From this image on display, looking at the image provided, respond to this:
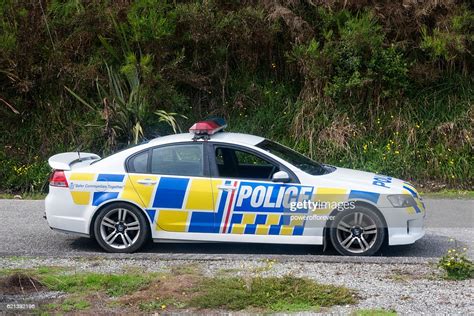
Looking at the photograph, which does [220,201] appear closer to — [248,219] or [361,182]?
[248,219]

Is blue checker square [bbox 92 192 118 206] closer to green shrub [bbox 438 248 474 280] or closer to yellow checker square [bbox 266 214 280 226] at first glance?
yellow checker square [bbox 266 214 280 226]

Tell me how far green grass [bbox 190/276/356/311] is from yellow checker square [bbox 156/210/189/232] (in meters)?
1.68

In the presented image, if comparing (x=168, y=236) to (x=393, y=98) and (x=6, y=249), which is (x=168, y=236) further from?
(x=393, y=98)

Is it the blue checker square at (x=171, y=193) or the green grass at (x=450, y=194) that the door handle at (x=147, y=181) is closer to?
the blue checker square at (x=171, y=193)

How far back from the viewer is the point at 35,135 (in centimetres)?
1481

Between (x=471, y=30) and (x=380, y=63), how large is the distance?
1679 mm

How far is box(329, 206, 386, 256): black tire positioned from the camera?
9.21 meters

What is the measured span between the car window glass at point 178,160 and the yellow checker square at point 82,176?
699mm

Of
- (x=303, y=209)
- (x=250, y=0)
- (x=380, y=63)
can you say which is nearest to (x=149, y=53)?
(x=250, y=0)

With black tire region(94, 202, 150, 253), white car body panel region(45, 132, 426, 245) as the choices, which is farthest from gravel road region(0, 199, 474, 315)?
white car body panel region(45, 132, 426, 245)

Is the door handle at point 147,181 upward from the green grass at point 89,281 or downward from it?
upward

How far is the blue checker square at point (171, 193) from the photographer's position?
939 centimetres

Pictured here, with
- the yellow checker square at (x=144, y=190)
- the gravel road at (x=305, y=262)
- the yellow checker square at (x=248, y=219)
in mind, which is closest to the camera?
the gravel road at (x=305, y=262)

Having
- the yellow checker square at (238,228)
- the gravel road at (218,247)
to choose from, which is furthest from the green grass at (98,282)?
the yellow checker square at (238,228)
